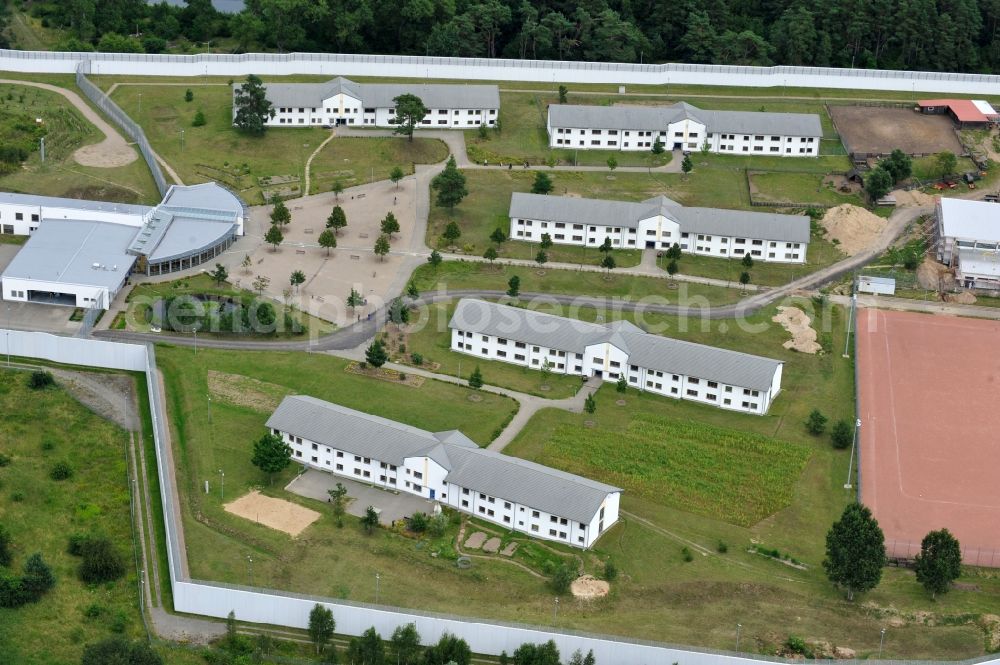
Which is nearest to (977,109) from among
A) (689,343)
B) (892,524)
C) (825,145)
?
(825,145)

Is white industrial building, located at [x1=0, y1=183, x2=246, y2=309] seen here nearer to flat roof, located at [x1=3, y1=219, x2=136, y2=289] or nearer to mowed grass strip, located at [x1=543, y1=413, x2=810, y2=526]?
flat roof, located at [x1=3, y1=219, x2=136, y2=289]

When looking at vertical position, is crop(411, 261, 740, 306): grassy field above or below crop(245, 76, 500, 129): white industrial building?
below

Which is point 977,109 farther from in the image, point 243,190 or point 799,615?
point 799,615

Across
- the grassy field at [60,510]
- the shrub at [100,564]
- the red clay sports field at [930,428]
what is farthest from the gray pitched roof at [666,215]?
the shrub at [100,564]

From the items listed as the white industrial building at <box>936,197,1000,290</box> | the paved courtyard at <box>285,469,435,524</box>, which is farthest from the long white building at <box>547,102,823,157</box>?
the paved courtyard at <box>285,469,435,524</box>

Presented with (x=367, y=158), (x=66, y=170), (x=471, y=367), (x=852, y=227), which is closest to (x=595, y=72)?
(x=367, y=158)

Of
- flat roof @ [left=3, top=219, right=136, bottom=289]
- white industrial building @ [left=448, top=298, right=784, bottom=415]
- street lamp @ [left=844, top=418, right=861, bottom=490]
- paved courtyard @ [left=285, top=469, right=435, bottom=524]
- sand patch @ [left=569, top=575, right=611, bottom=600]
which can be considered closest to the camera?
sand patch @ [left=569, top=575, right=611, bottom=600]
